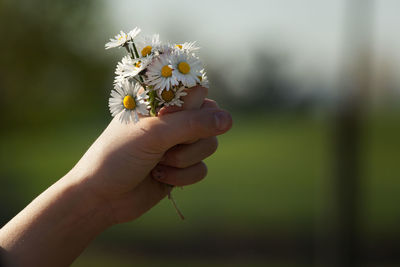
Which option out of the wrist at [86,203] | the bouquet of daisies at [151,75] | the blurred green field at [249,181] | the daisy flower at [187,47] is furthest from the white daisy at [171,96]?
the blurred green field at [249,181]

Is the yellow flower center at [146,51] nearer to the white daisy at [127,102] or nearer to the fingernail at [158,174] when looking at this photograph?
the white daisy at [127,102]

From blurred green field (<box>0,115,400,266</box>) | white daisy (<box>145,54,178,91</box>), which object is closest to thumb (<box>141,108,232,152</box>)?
white daisy (<box>145,54,178,91</box>)

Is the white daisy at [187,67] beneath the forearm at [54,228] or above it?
above

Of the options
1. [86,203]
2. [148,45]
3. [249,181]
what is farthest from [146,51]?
[249,181]

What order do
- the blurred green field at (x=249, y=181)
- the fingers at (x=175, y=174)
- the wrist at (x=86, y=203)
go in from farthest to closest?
the blurred green field at (x=249, y=181) → the fingers at (x=175, y=174) → the wrist at (x=86, y=203)

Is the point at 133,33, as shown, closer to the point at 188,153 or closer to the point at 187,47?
the point at 187,47
